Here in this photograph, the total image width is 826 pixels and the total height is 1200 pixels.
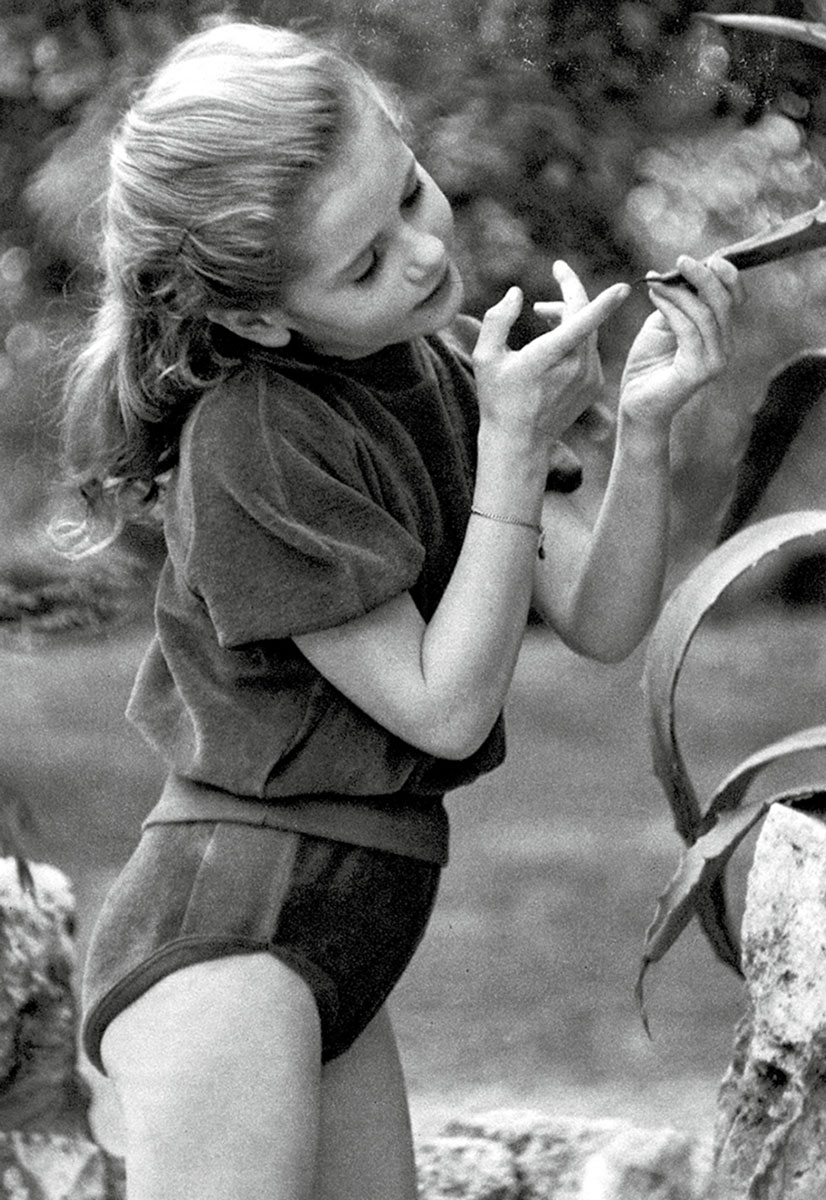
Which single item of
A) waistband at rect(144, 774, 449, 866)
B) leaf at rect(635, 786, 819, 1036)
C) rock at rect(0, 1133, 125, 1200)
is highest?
waistband at rect(144, 774, 449, 866)

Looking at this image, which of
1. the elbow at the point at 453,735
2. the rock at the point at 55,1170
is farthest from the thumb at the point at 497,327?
the rock at the point at 55,1170

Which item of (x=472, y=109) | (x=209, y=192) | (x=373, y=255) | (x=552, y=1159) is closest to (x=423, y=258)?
(x=373, y=255)

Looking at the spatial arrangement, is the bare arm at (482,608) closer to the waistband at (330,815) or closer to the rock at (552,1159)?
the waistband at (330,815)

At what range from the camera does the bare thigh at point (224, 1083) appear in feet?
4.24

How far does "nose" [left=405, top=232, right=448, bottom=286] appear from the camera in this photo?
4.29 feet

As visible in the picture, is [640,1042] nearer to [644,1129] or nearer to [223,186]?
[644,1129]

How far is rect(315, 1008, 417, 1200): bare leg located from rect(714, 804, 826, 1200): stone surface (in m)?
0.28

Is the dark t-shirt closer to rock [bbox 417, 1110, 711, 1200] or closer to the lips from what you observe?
the lips

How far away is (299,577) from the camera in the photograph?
1283mm

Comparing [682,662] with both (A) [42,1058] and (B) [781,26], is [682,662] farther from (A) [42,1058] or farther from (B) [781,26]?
(A) [42,1058]

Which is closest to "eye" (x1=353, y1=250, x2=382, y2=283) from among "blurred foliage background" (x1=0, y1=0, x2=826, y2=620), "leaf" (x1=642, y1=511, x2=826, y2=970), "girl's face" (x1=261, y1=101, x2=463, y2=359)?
"girl's face" (x1=261, y1=101, x2=463, y2=359)

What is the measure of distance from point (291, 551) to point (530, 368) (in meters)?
0.20

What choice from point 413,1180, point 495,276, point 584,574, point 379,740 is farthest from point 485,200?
point 413,1180

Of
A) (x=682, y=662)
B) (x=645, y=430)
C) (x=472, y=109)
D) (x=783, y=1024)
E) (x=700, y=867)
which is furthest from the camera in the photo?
(x=472, y=109)
